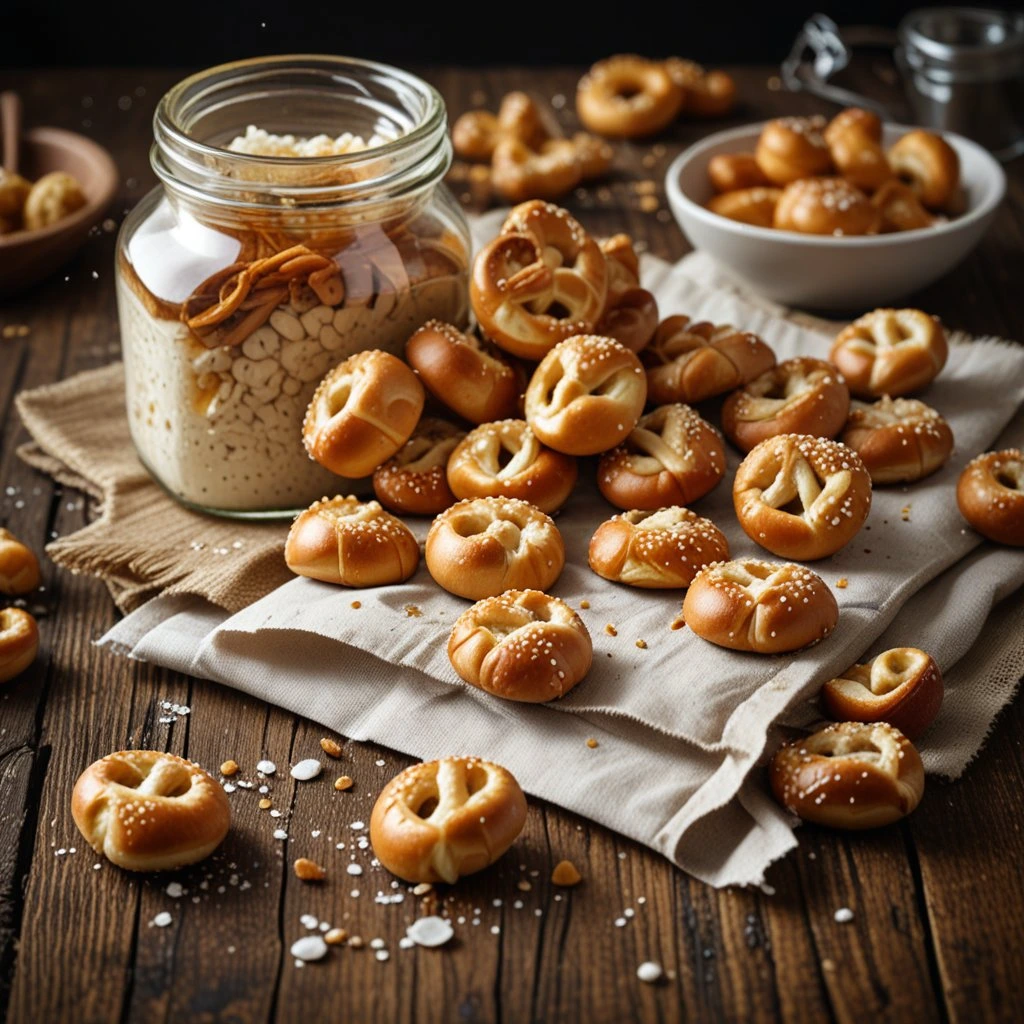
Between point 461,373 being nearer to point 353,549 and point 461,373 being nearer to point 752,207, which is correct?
point 353,549

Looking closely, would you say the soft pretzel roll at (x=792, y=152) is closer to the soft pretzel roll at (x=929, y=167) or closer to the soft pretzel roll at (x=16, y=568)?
the soft pretzel roll at (x=929, y=167)

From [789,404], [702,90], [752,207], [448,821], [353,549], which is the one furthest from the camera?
[702,90]

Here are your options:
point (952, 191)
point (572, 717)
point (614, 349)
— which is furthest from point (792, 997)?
point (952, 191)

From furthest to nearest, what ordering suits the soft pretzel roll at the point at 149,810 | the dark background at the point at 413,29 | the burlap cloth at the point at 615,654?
1. the dark background at the point at 413,29
2. the burlap cloth at the point at 615,654
3. the soft pretzel roll at the point at 149,810

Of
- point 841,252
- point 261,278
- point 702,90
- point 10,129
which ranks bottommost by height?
point 10,129

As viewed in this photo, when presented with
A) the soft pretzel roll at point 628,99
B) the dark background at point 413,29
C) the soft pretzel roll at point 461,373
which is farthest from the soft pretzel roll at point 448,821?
the dark background at point 413,29

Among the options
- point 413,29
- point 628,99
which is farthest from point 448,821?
point 413,29
